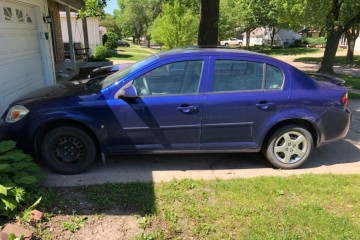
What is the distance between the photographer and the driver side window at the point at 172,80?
4.66 m

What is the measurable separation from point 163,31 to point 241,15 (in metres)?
20.7

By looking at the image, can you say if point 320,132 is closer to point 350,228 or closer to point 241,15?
point 350,228

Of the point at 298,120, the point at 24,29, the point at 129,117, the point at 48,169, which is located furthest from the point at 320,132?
the point at 24,29

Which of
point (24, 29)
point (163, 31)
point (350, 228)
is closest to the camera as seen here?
point (350, 228)

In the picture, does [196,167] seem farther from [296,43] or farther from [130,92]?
[296,43]

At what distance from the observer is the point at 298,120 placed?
498 centimetres

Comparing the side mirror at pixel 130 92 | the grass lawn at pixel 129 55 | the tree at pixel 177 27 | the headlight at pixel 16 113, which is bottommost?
the grass lawn at pixel 129 55

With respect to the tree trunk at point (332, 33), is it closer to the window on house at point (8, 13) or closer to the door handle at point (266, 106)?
the door handle at point (266, 106)

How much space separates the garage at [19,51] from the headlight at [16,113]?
2106 millimetres

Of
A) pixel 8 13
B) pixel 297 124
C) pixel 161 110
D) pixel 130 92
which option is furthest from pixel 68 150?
pixel 8 13

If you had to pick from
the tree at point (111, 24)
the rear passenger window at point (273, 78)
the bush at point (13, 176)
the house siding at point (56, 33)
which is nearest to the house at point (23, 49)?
the bush at point (13, 176)

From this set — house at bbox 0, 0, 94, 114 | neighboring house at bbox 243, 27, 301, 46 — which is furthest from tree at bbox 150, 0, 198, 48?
neighboring house at bbox 243, 27, 301, 46

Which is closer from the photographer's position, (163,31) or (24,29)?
(24,29)

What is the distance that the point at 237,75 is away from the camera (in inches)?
190
